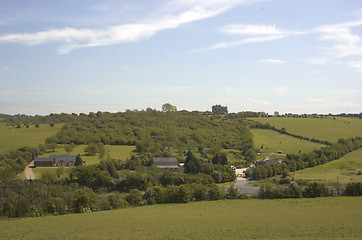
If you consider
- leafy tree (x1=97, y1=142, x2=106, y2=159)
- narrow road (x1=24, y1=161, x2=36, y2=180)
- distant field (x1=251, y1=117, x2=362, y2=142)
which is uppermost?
distant field (x1=251, y1=117, x2=362, y2=142)

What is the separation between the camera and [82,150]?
92.6m

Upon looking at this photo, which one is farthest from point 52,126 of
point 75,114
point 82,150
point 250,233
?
point 250,233

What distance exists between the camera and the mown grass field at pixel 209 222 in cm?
3441

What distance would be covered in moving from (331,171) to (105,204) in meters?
55.2

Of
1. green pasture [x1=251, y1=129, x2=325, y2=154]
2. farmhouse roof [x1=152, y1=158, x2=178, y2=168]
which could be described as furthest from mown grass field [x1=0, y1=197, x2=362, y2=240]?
green pasture [x1=251, y1=129, x2=325, y2=154]

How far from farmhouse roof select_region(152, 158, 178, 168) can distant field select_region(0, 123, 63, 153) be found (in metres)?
32.0

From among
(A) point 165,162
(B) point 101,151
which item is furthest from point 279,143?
(B) point 101,151

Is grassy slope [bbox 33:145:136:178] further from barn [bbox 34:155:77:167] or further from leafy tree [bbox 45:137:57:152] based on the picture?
barn [bbox 34:155:77:167]

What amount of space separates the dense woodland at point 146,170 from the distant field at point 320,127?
18.1 ft

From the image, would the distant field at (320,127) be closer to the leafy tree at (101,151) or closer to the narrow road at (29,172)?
the leafy tree at (101,151)

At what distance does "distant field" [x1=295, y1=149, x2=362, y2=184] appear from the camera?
71.5 meters

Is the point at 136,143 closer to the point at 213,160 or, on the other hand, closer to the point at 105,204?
the point at 213,160

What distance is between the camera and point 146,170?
244 feet

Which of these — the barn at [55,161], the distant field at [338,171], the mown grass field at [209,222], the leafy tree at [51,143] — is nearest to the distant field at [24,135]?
the leafy tree at [51,143]
